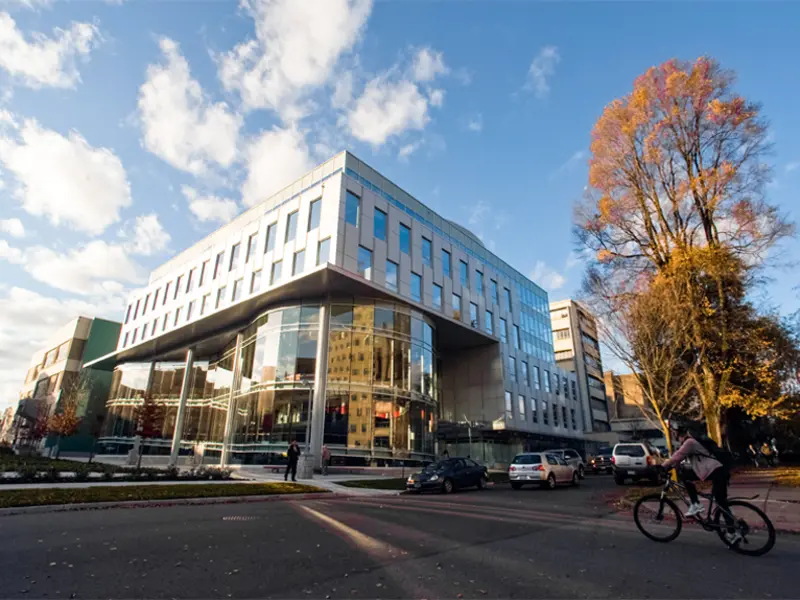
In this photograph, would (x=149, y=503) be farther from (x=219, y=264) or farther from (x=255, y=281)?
(x=219, y=264)

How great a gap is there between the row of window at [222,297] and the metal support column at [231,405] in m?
3.88

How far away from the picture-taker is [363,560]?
18.6 ft

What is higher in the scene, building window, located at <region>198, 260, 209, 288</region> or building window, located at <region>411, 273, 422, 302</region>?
building window, located at <region>198, 260, 209, 288</region>

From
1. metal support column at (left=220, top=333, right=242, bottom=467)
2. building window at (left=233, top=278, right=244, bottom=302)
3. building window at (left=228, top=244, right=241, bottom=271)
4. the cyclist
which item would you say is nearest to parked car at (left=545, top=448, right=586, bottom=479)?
the cyclist

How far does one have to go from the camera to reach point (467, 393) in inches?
1710

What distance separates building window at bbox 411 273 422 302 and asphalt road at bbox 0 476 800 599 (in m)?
24.6

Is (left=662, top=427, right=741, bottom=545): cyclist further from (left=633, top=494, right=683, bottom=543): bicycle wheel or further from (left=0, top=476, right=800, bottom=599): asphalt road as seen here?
(left=0, top=476, right=800, bottom=599): asphalt road

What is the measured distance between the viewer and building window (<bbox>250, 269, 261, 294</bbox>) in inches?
1328

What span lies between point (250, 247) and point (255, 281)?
12.0 ft

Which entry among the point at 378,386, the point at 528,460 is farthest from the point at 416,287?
the point at 528,460

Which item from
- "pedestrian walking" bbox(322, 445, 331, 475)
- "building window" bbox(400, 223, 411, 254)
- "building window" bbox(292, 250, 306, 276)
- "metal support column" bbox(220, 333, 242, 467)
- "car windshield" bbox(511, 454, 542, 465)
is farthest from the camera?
"building window" bbox(400, 223, 411, 254)

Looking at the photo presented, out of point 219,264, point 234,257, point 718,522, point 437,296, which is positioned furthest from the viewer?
→ point 219,264

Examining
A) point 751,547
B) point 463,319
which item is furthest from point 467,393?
point 751,547

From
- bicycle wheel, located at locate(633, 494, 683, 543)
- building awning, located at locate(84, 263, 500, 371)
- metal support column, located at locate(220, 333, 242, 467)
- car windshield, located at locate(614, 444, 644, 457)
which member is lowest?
bicycle wheel, located at locate(633, 494, 683, 543)
